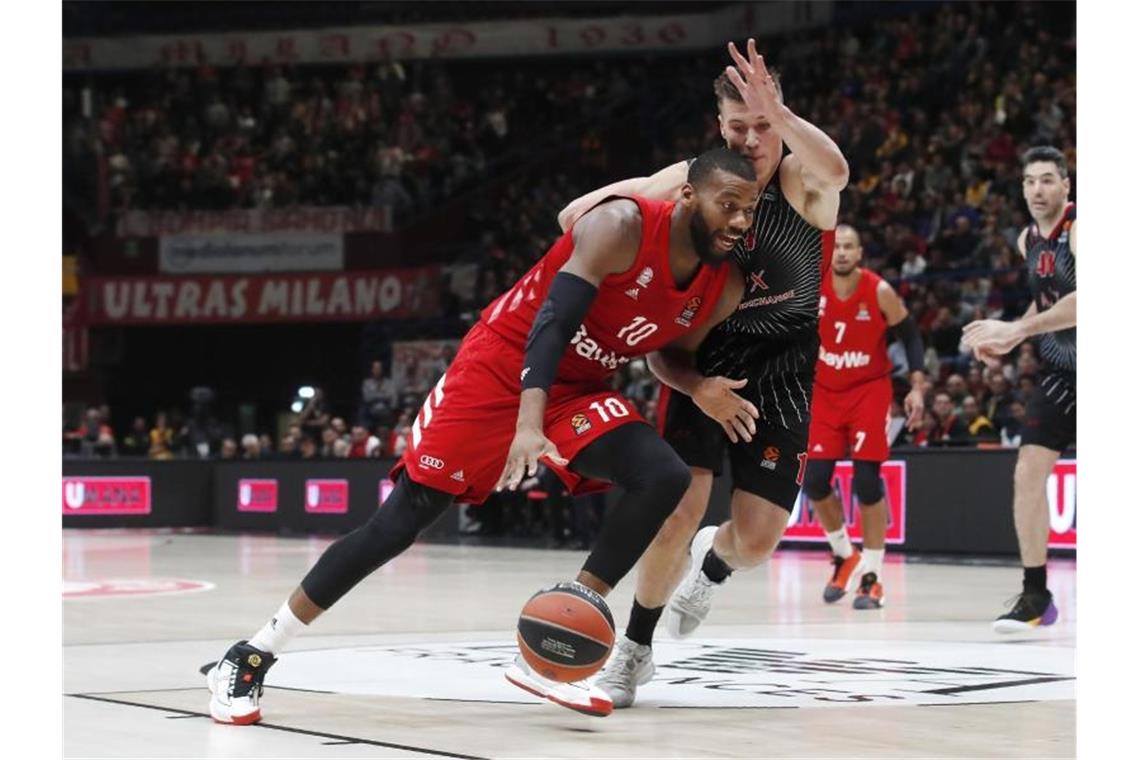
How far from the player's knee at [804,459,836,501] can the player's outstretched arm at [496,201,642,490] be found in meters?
4.98

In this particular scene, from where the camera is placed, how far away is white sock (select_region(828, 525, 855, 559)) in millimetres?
9617

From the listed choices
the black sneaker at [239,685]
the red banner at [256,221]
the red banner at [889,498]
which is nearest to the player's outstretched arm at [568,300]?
the black sneaker at [239,685]

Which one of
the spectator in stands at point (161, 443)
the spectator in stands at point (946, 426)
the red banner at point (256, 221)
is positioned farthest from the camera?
the red banner at point (256, 221)

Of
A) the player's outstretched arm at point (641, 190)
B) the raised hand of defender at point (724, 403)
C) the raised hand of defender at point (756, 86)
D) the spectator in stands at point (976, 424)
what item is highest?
the raised hand of defender at point (756, 86)

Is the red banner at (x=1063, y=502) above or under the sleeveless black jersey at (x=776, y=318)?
under

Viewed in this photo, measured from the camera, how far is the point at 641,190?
17.5 ft

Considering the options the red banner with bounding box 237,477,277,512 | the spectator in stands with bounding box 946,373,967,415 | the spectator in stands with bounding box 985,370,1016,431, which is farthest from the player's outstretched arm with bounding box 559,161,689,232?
the red banner with bounding box 237,477,277,512

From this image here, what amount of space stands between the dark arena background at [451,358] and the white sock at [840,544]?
0.31 meters

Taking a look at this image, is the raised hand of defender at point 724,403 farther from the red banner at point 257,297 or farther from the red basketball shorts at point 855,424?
the red banner at point 257,297

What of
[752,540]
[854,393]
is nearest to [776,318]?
[752,540]

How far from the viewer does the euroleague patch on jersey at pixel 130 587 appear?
33.1 feet

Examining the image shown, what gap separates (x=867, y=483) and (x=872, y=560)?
1.58 feet

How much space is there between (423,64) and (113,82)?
532cm
